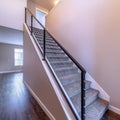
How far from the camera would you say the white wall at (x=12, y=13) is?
3.67m

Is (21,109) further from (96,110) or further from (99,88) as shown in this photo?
(99,88)

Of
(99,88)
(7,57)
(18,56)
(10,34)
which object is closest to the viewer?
(99,88)

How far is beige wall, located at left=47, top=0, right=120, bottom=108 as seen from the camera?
2377 mm

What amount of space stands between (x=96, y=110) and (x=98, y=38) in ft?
5.62

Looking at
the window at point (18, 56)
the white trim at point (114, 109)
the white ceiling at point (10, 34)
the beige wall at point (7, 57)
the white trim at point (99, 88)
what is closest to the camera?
the white trim at point (114, 109)

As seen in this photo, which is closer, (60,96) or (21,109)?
(60,96)

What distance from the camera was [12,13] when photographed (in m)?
3.92

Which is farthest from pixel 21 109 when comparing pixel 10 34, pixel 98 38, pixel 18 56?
pixel 18 56

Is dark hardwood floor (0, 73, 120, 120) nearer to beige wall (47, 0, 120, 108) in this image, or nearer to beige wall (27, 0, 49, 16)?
beige wall (47, 0, 120, 108)

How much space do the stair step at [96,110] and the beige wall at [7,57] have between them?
23.1 ft

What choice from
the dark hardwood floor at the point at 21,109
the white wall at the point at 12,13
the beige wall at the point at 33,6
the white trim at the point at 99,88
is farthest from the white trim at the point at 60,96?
the beige wall at the point at 33,6

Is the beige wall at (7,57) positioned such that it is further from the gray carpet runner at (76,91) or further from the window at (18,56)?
the gray carpet runner at (76,91)

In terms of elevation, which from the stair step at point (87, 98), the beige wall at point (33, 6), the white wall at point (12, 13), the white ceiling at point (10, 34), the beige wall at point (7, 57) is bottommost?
the stair step at point (87, 98)

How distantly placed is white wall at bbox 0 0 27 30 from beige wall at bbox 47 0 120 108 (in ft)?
6.18
